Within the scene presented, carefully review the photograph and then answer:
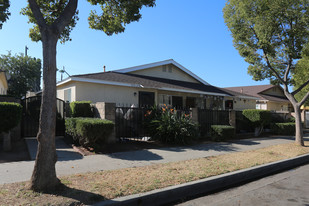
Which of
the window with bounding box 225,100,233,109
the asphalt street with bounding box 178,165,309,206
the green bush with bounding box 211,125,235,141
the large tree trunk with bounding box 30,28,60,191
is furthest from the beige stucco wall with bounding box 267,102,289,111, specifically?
the large tree trunk with bounding box 30,28,60,191

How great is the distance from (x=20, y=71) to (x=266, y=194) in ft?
100

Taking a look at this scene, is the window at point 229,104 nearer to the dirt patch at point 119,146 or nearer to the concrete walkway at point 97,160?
the dirt patch at point 119,146

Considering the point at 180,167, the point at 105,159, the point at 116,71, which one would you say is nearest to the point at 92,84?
the point at 116,71

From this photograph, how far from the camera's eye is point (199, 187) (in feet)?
15.5

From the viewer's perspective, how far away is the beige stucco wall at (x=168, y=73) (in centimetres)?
1739

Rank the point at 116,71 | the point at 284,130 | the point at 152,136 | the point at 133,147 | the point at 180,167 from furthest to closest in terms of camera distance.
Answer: the point at 116,71
the point at 284,130
the point at 152,136
the point at 133,147
the point at 180,167

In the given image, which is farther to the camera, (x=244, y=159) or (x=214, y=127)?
(x=214, y=127)

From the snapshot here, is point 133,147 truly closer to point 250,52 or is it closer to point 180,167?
point 180,167

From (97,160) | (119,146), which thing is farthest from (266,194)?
(119,146)

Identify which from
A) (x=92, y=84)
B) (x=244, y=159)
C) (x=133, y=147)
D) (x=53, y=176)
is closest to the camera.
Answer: (x=53, y=176)

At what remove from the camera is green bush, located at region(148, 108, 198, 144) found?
9336mm

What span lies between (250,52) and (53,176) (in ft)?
34.5

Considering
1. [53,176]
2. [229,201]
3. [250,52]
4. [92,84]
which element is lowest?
[229,201]

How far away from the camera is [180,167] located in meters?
5.94
